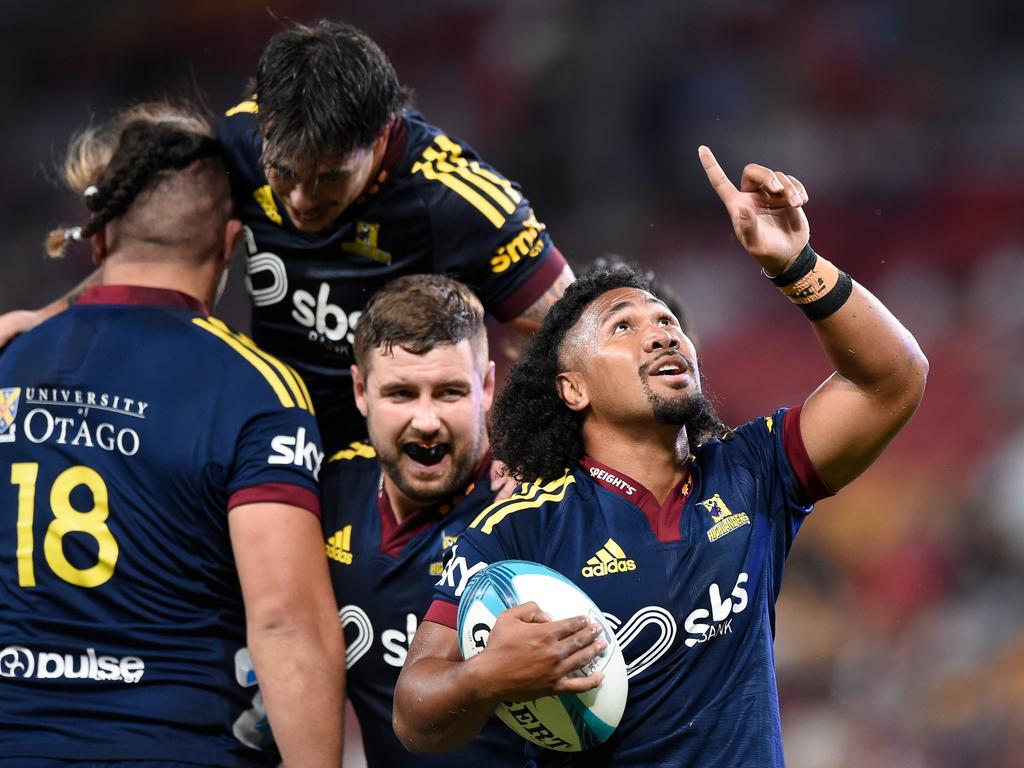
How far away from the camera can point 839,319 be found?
3.17m

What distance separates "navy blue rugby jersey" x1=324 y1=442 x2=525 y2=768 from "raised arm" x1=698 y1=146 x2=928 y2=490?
3.66 feet

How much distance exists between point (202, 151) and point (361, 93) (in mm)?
641

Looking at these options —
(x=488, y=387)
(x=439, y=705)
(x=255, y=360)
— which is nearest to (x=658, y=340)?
(x=488, y=387)

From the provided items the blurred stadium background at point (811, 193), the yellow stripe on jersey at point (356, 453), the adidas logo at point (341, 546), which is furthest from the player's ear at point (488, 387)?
the blurred stadium background at point (811, 193)

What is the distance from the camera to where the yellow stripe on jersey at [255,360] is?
381 cm

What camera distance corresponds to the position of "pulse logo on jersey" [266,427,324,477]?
12.1 feet

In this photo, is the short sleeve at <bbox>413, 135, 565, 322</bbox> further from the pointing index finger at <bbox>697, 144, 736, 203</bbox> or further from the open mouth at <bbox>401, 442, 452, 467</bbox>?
the pointing index finger at <bbox>697, 144, 736, 203</bbox>

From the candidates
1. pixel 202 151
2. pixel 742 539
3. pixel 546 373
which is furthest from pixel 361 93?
pixel 742 539

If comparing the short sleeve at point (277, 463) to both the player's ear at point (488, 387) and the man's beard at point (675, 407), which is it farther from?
the man's beard at point (675, 407)

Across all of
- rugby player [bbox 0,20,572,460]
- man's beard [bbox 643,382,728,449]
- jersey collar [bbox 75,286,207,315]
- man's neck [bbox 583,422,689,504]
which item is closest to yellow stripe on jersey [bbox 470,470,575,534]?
man's neck [bbox 583,422,689,504]

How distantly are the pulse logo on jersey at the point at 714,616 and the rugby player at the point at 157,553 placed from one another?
1.03m

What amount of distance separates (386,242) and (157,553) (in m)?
1.21

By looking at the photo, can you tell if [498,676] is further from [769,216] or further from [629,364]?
[769,216]

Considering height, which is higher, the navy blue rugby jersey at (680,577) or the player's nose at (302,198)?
the player's nose at (302,198)
